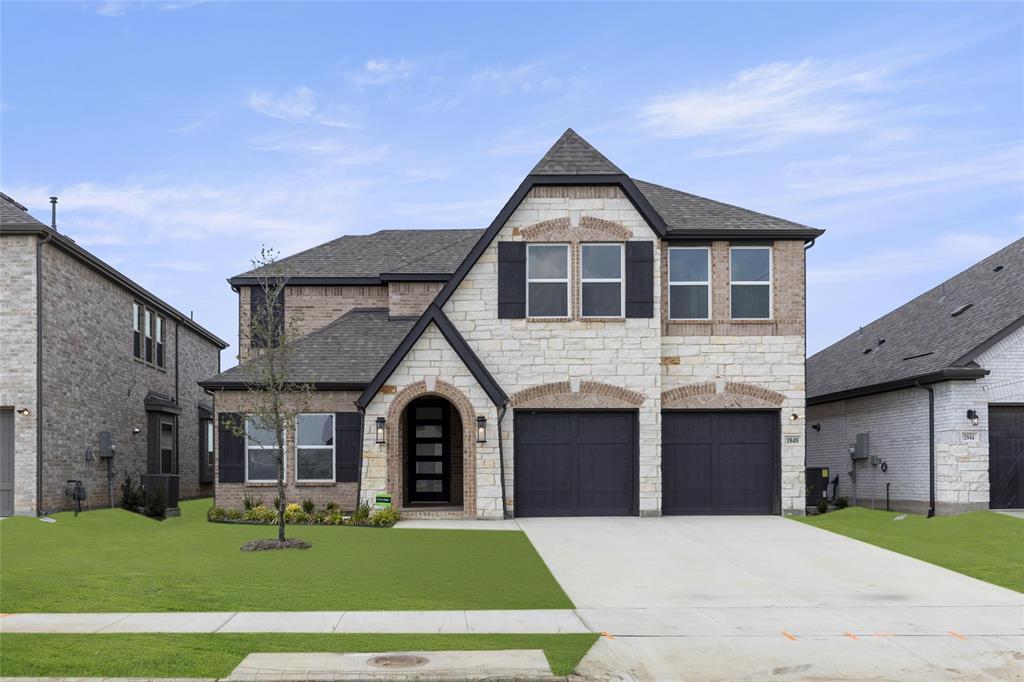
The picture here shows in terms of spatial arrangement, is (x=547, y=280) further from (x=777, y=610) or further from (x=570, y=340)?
(x=777, y=610)

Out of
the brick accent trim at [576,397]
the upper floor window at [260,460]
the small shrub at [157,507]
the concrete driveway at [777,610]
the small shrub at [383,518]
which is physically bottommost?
the small shrub at [157,507]

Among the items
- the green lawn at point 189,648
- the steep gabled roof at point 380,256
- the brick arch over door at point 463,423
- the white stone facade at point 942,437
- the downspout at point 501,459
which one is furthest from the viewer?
the steep gabled roof at point 380,256

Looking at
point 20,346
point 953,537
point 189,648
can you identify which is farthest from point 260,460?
point 953,537

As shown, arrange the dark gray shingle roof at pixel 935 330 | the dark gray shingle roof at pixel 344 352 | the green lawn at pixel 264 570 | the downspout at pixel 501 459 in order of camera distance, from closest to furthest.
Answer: the green lawn at pixel 264 570, the downspout at pixel 501 459, the dark gray shingle roof at pixel 935 330, the dark gray shingle roof at pixel 344 352

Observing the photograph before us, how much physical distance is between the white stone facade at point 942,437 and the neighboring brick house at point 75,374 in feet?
62.2

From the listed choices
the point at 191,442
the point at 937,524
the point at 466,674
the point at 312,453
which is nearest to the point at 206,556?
the point at 312,453

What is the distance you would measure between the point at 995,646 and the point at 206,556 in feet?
38.7

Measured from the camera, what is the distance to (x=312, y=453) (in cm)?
2389

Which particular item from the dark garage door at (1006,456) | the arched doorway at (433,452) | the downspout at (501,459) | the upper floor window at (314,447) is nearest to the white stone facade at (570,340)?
the downspout at (501,459)

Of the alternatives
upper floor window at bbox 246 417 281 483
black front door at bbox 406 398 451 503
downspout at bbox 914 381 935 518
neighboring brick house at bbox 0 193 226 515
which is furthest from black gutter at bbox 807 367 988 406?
neighboring brick house at bbox 0 193 226 515

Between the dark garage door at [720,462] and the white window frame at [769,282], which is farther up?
the white window frame at [769,282]

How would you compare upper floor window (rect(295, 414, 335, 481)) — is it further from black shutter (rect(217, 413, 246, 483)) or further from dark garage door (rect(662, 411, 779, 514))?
dark garage door (rect(662, 411, 779, 514))

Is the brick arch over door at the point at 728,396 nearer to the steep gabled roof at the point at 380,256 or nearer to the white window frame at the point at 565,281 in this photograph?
the white window frame at the point at 565,281

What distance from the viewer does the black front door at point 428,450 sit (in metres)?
25.5
